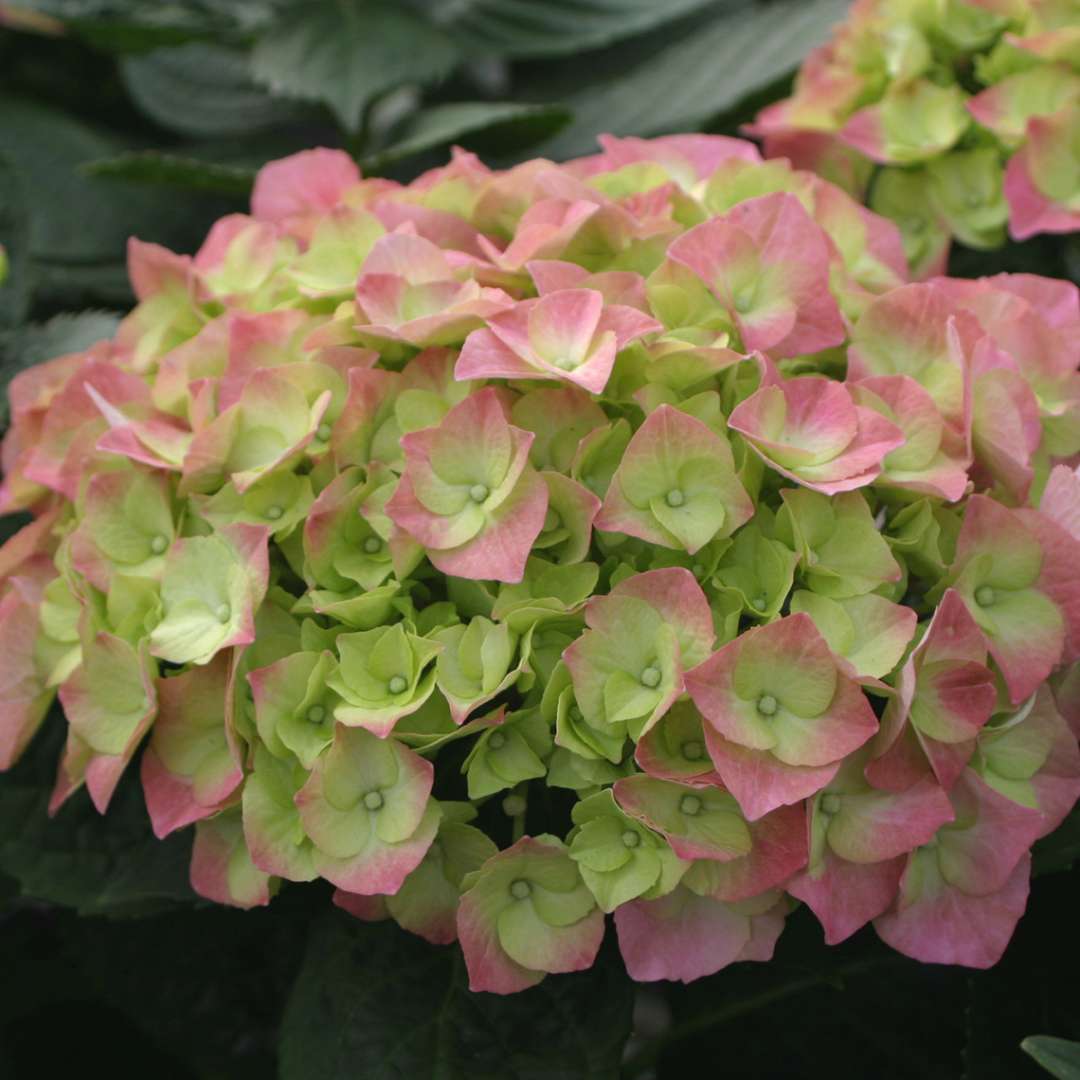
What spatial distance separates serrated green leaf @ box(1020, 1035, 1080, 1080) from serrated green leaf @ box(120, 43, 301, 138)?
976 mm

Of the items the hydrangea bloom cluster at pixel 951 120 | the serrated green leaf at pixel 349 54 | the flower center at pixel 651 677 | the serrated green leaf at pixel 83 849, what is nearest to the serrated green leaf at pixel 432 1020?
the serrated green leaf at pixel 83 849

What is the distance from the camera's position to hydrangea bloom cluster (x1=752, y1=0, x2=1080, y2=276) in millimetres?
823

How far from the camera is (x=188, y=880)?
72 cm

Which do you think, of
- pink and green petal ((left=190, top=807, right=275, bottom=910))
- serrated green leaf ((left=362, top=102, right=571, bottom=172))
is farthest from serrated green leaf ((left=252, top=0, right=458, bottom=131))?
pink and green petal ((left=190, top=807, right=275, bottom=910))

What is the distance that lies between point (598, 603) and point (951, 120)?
483 millimetres

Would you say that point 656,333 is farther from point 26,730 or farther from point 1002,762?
point 26,730

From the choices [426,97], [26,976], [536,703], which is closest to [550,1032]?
[536,703]

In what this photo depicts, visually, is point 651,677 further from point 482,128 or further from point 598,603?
point 482,128

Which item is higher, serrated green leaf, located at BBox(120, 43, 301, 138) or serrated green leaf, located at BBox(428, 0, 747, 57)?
serrated green leaf, located at BBox(428, 0, 747, 57)

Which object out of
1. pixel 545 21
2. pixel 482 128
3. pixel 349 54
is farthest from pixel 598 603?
pixel 545 21

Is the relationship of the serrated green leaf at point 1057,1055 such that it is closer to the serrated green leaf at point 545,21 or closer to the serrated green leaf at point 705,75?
the serrated green leaf at point 705,75

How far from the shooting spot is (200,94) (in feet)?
4.00

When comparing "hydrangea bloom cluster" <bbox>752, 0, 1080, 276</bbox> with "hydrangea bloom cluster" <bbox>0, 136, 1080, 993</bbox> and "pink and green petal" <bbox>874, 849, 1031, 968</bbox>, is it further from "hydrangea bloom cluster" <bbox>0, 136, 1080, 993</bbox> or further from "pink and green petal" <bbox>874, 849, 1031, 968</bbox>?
"pink and green petal" <bbox>874, 849, 1031, 968</bbox>

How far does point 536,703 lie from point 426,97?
0.91m
